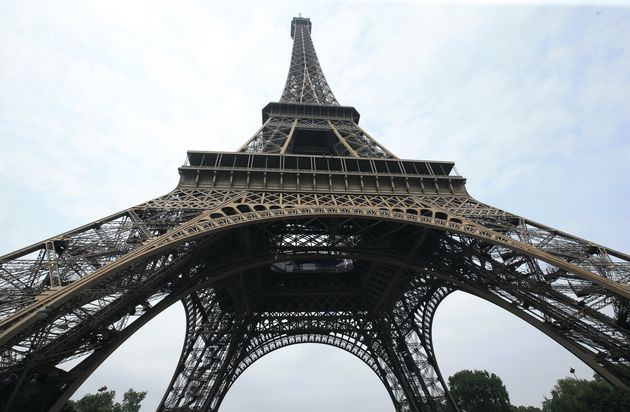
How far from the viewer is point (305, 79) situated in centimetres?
3209

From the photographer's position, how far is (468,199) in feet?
52.3

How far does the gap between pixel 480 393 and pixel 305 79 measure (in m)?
36.3

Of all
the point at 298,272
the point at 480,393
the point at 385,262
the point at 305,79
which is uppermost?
the point at 305,79

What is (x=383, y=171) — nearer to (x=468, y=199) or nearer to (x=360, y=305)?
(x=468, y=199)

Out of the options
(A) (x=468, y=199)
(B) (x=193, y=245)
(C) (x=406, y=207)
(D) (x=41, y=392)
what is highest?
(A) (x=468, y=199)

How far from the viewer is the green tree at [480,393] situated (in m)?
36.3

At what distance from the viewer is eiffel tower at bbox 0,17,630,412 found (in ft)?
31.8

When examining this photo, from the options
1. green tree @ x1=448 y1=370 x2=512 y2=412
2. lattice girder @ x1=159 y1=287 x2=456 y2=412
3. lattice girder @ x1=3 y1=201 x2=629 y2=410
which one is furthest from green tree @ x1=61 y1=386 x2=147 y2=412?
green tree @ x1=448 y1=370 x2=512 y2=412

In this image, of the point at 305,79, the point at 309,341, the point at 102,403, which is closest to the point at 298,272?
the point at 309,341

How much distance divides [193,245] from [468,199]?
11900 mm

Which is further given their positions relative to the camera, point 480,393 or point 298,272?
point 480,393

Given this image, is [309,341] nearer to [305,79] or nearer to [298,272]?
[298,272]

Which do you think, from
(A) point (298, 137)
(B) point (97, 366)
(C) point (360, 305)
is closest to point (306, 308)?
(C) point (360, 305)

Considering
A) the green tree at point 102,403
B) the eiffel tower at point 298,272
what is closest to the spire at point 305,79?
the eiffel tower at point 298,272
